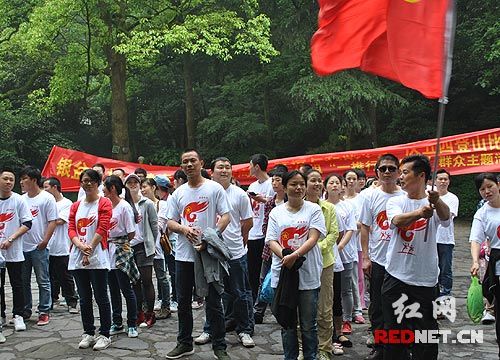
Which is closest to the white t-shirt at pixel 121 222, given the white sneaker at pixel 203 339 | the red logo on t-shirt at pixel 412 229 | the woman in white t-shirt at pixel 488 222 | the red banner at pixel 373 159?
the white sneaker at pixel 203 339

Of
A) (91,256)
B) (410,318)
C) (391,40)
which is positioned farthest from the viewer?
(91,256)

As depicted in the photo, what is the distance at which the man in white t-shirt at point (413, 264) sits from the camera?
423cm

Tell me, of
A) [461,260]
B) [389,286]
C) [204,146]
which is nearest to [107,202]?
[389,286]

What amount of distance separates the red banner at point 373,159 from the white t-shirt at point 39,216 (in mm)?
4773

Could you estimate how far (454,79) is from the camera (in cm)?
2058

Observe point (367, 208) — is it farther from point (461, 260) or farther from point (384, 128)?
point (384, 128)

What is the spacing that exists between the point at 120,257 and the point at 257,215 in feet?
6.23

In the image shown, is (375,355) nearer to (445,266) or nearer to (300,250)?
(300,250)

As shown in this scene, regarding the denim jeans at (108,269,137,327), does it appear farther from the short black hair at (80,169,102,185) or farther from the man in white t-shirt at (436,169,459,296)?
the man in white t-shirt at (436,169,459,296)

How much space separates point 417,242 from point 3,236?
490cm

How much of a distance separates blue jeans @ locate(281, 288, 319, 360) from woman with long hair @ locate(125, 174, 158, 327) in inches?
103

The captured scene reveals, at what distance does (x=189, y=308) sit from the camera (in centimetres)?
552

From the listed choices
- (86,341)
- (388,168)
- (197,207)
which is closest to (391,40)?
(388,168)

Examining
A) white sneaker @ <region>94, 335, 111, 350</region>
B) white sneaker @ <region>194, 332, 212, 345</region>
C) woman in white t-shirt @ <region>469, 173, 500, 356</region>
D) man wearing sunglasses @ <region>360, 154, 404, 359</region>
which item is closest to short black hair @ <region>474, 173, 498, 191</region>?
woman in white t-shirt @ <region>469, 173, 500, 356</region>
